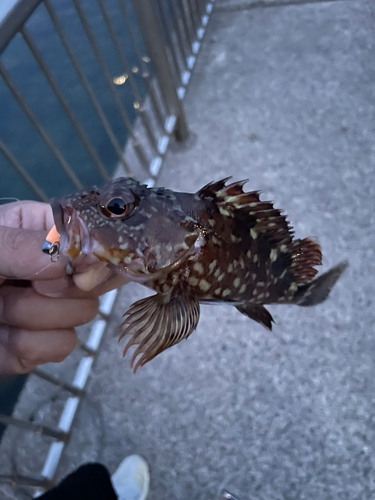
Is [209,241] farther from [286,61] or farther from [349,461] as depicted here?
[286,61]

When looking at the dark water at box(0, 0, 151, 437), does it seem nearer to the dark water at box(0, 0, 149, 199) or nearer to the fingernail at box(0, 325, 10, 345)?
the dark water at box(0, 0, 149, 199)

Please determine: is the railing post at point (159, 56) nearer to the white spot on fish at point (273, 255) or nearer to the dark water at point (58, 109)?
the dark water at point (58, 109)

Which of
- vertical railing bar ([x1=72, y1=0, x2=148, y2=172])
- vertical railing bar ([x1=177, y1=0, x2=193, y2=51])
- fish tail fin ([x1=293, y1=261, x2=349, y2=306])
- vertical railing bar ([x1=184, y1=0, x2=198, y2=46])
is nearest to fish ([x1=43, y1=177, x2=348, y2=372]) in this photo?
fish tail fin ([x1=293, y1=261, x2=349, y2=306])

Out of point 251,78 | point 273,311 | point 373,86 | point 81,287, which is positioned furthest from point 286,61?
point 81,287

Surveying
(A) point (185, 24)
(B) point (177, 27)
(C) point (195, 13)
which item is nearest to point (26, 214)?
(B) point (177, 27)

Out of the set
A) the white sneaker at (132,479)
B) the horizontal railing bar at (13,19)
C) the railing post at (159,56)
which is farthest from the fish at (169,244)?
the railing post at (159,56)

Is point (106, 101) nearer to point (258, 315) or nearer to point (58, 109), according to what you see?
point (58, 109)
